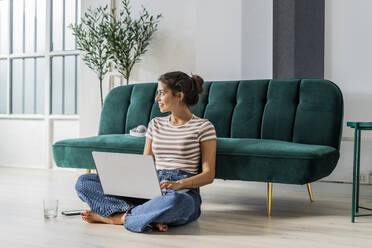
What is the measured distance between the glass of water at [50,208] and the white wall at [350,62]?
2.11m

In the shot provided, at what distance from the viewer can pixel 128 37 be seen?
423 cm

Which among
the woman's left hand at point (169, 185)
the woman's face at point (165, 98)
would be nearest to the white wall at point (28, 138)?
the woman's face at point (165, 98)

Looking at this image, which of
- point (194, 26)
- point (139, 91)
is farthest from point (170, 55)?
point (139, 91)

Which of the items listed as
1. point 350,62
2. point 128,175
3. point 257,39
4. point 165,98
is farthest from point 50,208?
point 350,62

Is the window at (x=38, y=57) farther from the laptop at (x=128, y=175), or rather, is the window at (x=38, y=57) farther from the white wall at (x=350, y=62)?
the laptop at (x=128, y=175)

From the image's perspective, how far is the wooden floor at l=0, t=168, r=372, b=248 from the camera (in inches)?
82.0

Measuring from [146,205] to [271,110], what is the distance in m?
1.30

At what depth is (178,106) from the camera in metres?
2.49

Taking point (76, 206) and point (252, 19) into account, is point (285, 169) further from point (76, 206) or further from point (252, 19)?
point (252, 19)

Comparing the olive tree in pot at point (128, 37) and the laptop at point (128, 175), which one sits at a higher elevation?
the olive tree in pot at point (128, 37)

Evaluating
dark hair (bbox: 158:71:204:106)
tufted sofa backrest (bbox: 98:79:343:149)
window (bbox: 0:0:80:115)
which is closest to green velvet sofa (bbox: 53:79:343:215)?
tufted sofa backrest (bbox: 98:79:343:149)

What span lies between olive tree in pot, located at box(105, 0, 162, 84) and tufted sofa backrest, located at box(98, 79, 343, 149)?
2.42 ft

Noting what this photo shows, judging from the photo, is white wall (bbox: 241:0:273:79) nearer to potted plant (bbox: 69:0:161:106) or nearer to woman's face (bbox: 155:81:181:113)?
potted plant (bbox: 69:0:161:106)

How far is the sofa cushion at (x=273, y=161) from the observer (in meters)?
2.52
